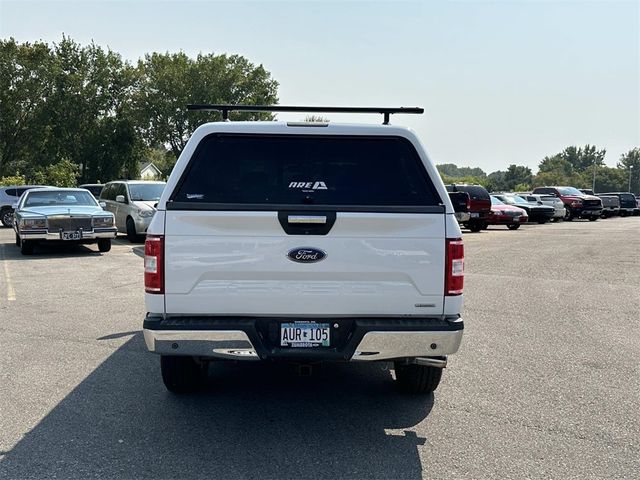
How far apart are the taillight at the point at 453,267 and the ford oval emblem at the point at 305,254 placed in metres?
0.82

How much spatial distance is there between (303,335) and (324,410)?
37.2 inches

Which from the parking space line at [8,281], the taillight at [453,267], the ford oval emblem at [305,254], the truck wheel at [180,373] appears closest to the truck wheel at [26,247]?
the parking space line at [8,281]

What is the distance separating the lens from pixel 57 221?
46.8ft

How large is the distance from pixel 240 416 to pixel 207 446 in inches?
22.6

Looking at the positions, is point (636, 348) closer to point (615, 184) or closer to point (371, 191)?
point (371, 191)

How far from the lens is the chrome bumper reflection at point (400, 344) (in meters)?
4.07

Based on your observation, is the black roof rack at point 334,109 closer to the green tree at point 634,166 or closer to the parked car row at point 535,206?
the parked car row at point 535,206

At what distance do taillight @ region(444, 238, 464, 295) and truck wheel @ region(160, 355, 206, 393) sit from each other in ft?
6.73

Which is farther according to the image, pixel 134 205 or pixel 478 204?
pixel 478 204

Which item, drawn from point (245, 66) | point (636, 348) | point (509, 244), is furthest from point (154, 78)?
point (636, 348)

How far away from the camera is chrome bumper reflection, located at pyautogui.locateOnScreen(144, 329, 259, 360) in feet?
13.3

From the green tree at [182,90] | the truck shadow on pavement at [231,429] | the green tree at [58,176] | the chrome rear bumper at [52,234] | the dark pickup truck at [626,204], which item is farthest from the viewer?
the green tree at [182,90]

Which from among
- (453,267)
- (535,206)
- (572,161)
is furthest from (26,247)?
(572,161)

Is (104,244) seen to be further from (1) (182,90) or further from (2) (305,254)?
(1) (182,90)
